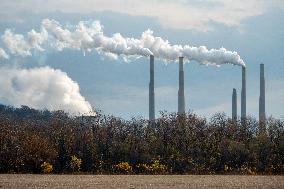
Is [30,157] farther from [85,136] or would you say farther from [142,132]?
[142,132]

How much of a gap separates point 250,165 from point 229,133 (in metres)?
7.06

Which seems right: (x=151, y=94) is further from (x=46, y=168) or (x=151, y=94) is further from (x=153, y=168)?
(x=46, y=168)

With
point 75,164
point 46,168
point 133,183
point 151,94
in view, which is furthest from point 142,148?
point 151,94

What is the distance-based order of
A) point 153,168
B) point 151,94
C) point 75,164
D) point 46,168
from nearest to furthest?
point 46,168 → point 153,168 → point 75,164 → point 151,94

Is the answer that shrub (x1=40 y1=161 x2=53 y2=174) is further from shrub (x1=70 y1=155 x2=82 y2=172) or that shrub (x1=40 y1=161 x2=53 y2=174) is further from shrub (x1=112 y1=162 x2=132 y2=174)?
shrub (x1=112 y1=162 x2=132 y2=174)

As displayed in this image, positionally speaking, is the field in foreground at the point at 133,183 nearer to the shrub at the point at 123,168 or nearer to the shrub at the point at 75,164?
the shrub at the point at 123,168

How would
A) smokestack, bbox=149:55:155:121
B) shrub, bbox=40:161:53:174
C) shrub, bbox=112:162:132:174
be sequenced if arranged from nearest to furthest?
shrub, bbox=40:161:53:174
shrub, bbox=112:162:132:174
smokestack, bbox=149:55:155:121

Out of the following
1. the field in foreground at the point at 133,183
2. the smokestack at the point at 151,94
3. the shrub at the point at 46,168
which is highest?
the smokestack at the point at 151,94

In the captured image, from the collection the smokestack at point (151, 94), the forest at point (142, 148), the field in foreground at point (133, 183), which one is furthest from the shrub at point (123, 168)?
the smokestack at point (151, 94)

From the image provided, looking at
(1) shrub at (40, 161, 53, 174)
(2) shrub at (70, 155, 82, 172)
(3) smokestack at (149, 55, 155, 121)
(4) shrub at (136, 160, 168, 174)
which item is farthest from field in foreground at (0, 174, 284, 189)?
(3) smokestack at (149, 55, 155, 121)

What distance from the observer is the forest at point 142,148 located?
67.6 meters

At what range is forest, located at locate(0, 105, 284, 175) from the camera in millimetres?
67562

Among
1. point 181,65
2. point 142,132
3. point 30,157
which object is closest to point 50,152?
point 30,157

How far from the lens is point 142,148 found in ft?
230
